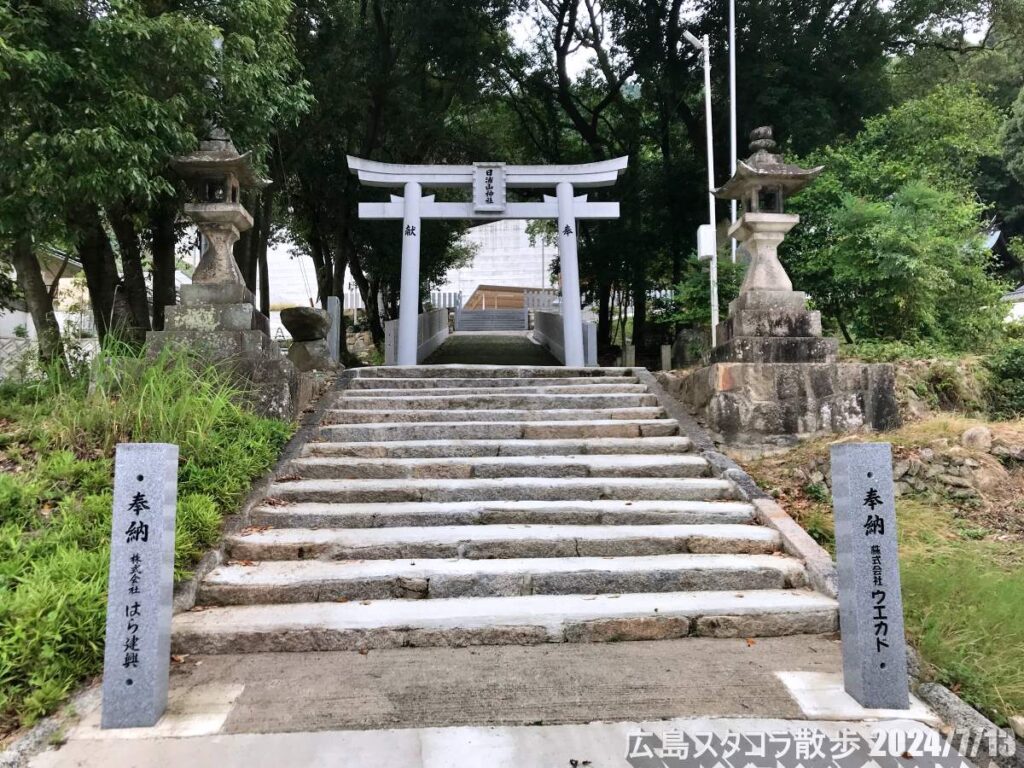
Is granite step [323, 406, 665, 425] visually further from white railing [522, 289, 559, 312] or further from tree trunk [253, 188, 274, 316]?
white railing [522, 289, 559, 312]

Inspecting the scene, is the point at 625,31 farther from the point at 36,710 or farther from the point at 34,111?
the point at 36,710

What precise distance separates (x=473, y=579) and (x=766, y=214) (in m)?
5.07

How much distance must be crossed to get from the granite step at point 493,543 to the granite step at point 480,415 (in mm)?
2055

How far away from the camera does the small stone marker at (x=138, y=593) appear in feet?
8.39

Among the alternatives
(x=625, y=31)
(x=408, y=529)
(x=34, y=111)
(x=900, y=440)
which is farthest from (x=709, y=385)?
(x=625, y=31)

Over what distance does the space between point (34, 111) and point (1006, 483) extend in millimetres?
9036

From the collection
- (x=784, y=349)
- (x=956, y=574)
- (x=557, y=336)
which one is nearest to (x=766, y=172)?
(x=784, y=349)

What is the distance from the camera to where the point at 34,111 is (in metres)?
5.34

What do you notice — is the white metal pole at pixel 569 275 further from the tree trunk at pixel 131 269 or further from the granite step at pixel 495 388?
the tree trunk at pixel 131 269

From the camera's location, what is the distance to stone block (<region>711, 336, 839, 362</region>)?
6.16m

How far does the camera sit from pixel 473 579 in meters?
3.69

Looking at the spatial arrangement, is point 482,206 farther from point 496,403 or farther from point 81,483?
point 81,483

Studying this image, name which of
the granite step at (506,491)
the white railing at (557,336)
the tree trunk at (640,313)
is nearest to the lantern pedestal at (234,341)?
the granite step at (506,491)

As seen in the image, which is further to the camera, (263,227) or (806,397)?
(263,227)
